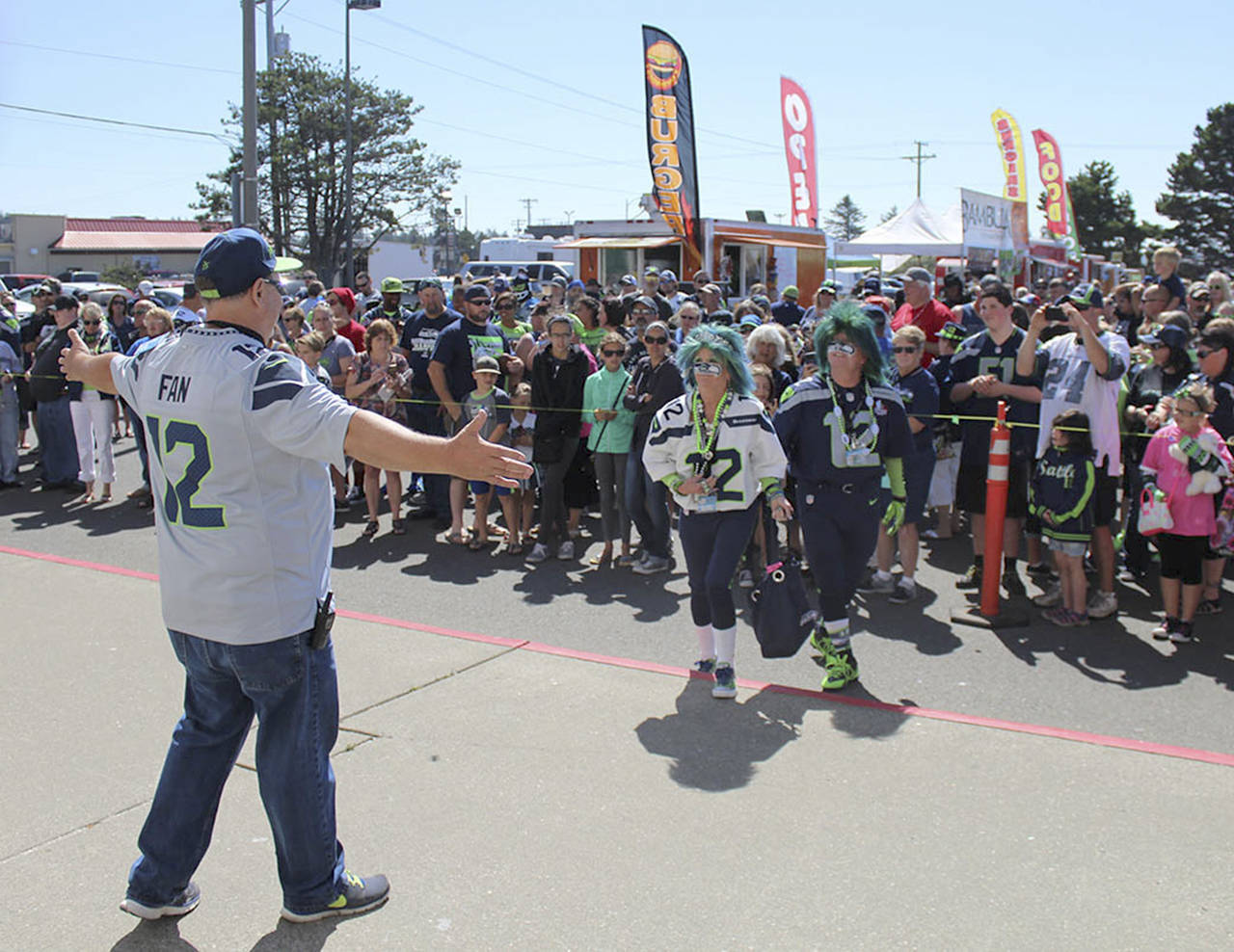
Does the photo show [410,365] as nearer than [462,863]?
No

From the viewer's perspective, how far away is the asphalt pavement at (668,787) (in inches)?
133

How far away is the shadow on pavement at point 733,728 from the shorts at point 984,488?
7.97 feet

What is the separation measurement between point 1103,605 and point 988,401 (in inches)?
64.9

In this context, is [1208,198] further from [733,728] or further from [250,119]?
[733,728]

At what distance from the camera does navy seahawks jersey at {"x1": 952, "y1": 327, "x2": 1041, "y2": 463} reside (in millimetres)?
7492

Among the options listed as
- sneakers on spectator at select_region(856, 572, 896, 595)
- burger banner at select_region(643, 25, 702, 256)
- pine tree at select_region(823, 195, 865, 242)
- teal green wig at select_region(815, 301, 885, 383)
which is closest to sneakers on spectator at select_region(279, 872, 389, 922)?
teal green wig at select_region(815, 301, 885, 383)

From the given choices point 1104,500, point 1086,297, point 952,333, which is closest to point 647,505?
point 952,333

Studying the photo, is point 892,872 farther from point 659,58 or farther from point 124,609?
point 659,58

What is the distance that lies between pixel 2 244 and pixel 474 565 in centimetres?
6634

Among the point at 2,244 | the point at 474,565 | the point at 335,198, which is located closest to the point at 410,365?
the point at 474,565

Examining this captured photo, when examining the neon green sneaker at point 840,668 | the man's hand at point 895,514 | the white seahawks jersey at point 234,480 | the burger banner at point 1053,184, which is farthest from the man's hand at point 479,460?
the burger banner at point 1053,184

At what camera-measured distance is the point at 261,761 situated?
324cm

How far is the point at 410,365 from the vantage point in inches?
398

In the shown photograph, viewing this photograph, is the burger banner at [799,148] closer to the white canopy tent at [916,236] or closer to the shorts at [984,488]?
the white canopy tent at [916,236]
